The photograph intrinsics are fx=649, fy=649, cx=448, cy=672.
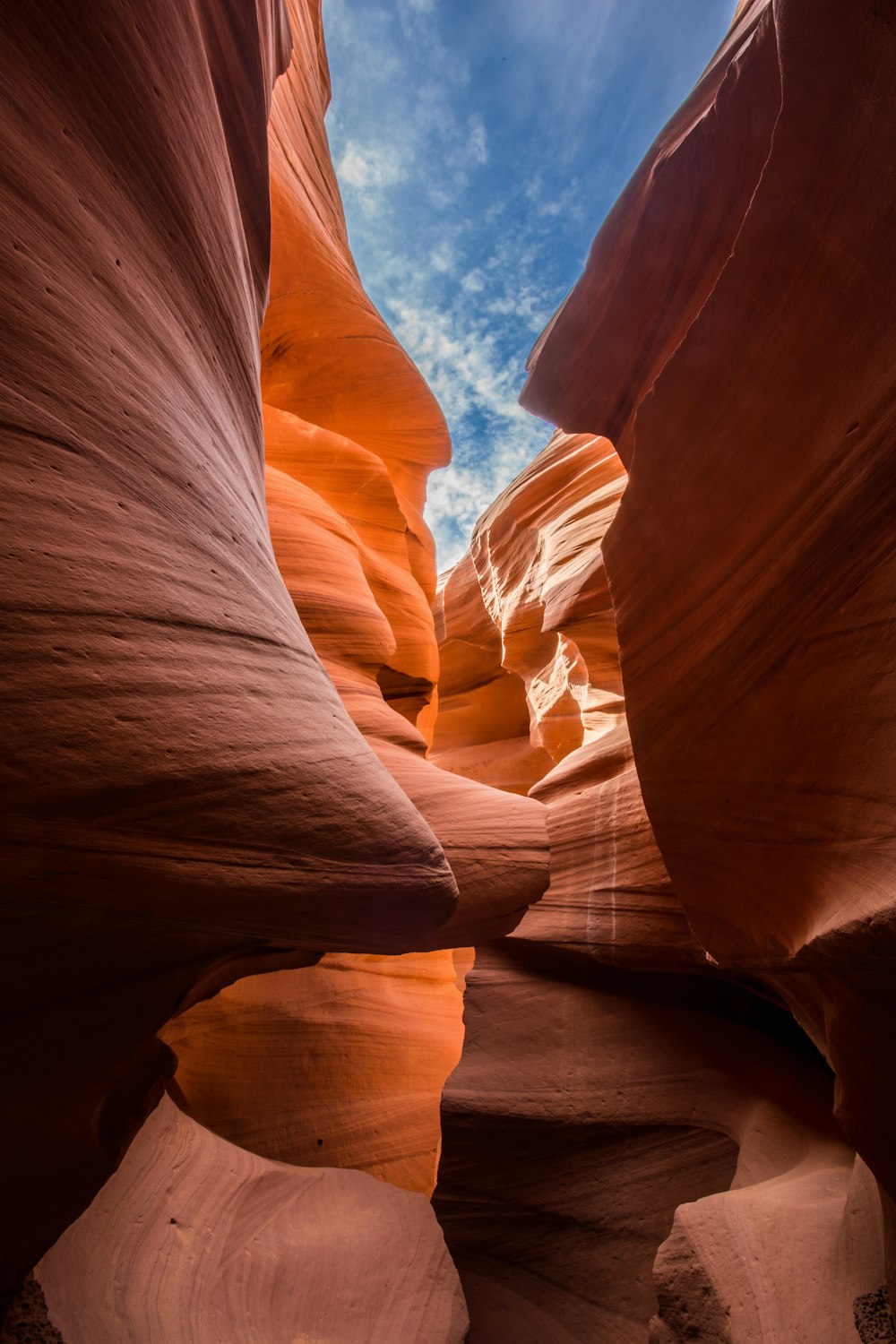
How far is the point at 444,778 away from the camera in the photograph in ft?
12.7

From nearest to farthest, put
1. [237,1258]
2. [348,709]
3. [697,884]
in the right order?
1. [697,884]
2. [237,1258]
3. [348,709]

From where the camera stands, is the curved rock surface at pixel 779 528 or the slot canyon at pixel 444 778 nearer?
the slot canyon at pixel 444 778

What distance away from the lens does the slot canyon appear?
1.47 metres

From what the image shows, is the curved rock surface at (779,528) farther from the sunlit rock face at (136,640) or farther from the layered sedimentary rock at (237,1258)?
the layered sedimentary rock at (237,1258)

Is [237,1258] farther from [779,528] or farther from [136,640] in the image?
[779,528]

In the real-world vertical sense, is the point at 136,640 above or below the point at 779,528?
below

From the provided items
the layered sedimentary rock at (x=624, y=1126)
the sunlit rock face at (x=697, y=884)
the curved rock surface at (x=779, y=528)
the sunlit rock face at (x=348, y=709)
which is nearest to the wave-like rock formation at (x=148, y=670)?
the sunlit rock face at (x=348, y=709)

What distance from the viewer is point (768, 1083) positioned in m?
3.62

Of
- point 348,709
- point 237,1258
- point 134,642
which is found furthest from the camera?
point 348,709

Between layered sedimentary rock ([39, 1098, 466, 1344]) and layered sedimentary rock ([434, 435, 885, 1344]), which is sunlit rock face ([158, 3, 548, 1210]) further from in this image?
layered sedimentary rock ([39, 1098, 466, 1344])

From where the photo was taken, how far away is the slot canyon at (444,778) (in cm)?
147

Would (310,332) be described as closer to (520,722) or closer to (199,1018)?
(199,1018)

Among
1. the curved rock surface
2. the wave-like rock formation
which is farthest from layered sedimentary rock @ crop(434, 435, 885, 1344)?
the curved rock surface

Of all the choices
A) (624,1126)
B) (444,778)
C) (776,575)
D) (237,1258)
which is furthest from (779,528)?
(237,1258)
